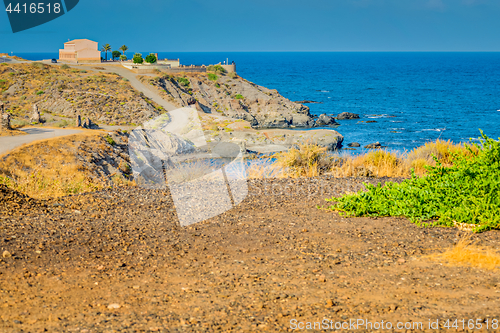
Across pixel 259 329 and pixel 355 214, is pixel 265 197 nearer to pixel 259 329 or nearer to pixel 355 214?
pixel 355 214

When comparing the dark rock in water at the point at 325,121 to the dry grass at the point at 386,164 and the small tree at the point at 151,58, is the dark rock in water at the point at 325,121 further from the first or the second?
the dry grass at the point at 386,164

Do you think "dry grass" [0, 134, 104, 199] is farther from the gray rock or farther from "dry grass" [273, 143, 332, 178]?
"dry grass" [273, 143, 332, 178]

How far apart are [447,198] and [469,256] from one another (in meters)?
1.61

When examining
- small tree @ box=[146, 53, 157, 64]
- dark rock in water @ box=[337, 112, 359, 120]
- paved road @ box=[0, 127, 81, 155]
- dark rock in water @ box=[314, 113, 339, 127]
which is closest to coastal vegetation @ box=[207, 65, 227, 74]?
small tree @ box=[146, 53, 157, 64]

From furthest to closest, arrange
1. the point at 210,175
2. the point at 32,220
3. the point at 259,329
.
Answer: the point at 210,175
the point at 32,220
the point at 259,329

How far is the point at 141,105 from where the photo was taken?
150 feet

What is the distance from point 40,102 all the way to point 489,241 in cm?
4567

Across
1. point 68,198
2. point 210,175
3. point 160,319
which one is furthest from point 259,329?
point 210,175

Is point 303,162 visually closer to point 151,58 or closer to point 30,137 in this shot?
point 30,137

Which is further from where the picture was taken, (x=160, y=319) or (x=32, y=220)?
(x=32, y=220)

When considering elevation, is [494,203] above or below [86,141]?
above

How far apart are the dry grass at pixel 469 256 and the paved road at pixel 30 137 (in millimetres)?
17921

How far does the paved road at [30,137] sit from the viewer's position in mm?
18938

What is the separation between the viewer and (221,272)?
4.81 m
